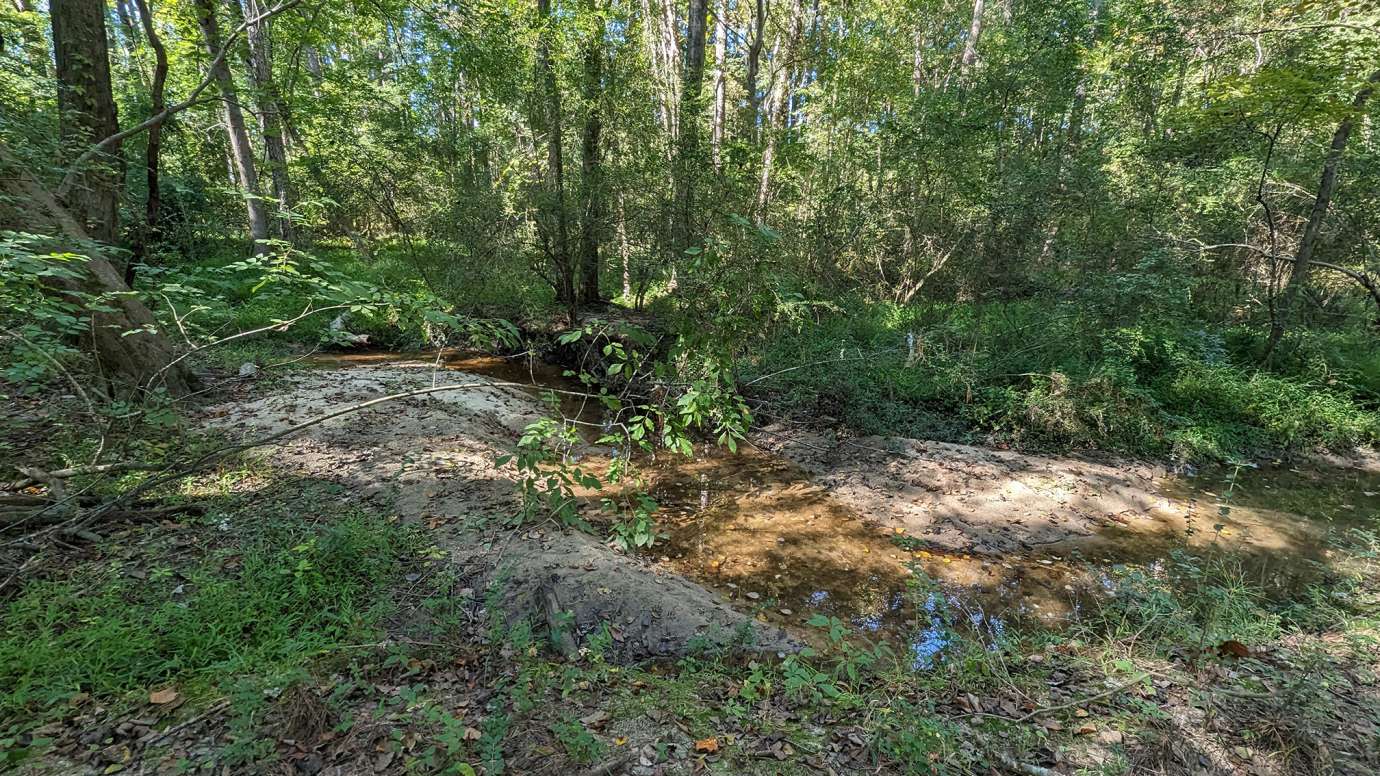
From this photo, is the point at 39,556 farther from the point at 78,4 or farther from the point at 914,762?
the point at 78,4

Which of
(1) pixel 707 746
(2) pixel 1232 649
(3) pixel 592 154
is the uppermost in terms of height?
(3) pixel 592 154

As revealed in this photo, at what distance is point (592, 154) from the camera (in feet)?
31.6

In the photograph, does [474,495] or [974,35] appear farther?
[974,35]

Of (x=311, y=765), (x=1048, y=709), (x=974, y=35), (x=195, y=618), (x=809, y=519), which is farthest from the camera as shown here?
(x=974, y=35)

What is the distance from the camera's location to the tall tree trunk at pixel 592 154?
912 cm

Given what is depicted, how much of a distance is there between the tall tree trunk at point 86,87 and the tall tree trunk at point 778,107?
847 centimetres

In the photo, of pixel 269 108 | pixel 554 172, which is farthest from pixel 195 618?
pixel 269 108

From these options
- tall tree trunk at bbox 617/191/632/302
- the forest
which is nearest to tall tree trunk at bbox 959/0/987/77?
the forest

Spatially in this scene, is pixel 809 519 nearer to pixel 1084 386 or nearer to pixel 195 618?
pixel 1084 386

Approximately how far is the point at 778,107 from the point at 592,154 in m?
7.84

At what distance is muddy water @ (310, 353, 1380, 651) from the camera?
4285mm

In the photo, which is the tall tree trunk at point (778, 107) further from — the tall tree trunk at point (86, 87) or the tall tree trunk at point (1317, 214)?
the tall tree trunk at point (86, 87)

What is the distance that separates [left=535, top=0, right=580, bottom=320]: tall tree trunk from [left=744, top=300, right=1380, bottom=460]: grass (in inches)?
167

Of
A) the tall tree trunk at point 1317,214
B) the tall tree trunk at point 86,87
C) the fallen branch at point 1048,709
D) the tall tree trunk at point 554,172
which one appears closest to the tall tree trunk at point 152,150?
the tall tree trunk at point 86,87
